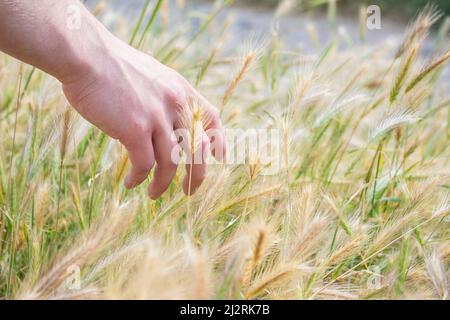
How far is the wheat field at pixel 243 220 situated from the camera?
88 cm

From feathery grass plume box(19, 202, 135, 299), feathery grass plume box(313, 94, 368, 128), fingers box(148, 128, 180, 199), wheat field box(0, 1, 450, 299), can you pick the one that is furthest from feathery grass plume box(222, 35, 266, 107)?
feathery grass plume box(19, 202, 135, 299)

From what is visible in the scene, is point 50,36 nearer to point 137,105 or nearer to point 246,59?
point 137,105

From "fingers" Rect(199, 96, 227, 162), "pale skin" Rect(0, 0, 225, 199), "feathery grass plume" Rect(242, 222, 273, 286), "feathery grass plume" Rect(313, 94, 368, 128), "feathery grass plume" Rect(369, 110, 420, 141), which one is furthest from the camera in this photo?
"feathery grass plume" Rect(313, 94, 368, 128)

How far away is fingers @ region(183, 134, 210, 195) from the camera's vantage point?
3.31 feet

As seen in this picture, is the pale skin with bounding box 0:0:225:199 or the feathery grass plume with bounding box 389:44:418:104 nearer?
the pale skin with bounding box 0:0:225:199

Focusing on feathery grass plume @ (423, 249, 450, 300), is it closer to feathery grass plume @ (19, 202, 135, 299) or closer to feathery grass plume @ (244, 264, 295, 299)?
feathery grass plume @ (244, 264, 295, 299)

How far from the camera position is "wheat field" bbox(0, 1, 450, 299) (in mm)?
879

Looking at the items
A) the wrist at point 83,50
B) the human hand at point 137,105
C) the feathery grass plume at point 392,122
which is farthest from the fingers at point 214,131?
the feathery grass plume at point 392,122

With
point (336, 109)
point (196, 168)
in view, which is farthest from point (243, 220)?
point (336, 109)

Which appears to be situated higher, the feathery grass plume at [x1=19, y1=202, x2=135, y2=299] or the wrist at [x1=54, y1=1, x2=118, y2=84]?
the wrist at [x1=54, y1=1, x2=118, y2=84]

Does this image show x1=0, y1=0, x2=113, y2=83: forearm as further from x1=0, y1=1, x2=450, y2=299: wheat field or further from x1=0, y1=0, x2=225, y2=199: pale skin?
x1=0, y1=1, x2=450, y2=299: wheat field

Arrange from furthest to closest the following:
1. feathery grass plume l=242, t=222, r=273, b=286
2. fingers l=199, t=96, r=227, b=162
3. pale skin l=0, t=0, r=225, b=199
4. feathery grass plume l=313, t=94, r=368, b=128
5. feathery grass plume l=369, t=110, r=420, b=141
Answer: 1. feathery grass plume l=313, t=94, r=368, b=128
2. feathery grass plume l=369, t=110, r=420, b=141
3. fingers l=199, t=96, r=227, b=162
4. pale skin l=0, t=0, r=225, b=199
5. feathery grass plume l=242, t=222, r=273, b=286

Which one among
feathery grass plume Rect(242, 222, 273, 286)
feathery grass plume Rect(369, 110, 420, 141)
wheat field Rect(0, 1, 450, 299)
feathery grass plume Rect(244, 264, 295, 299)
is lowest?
feathery grass plume Rect(244, 264, 295, 299)

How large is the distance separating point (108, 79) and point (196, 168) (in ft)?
0.62
